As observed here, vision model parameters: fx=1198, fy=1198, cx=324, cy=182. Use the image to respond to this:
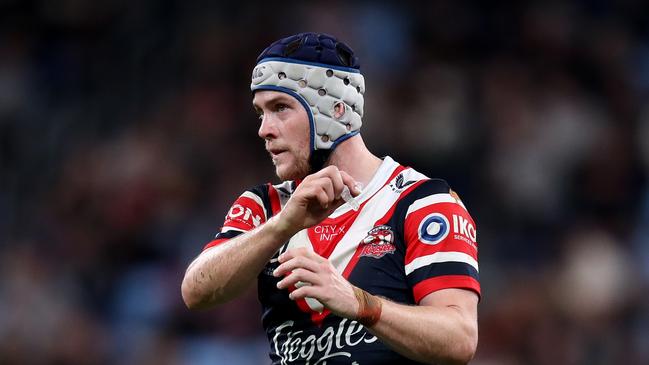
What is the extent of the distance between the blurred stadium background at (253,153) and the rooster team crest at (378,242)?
16.9ft

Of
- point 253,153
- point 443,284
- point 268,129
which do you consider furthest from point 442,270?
point 253,153

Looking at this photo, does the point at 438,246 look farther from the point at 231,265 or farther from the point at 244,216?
the point at 244,216

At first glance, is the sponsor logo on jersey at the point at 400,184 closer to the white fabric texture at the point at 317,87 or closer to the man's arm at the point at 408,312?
the white fabric texture at the point at 317,87

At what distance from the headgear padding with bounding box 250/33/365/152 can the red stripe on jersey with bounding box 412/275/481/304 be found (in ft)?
2.43

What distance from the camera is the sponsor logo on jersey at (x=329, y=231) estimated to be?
4797 mm

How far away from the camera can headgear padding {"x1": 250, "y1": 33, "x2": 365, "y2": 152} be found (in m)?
4.82

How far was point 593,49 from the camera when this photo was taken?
12391mm

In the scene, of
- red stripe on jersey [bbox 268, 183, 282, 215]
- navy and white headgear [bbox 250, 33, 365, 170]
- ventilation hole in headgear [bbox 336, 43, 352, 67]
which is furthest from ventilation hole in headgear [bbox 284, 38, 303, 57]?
red stripe on jersey [bbox 268, 183, 282, 215]

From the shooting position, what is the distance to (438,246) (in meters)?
4.53

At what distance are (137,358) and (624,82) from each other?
5.54 metres

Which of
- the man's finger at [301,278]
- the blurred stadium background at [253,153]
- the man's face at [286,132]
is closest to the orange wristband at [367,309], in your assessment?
the man's finger at [301,278]

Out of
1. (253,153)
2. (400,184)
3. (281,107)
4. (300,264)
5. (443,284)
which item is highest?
(253,153)

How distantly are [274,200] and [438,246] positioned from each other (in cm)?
86

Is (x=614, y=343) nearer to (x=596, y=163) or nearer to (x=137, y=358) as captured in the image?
(x=596, y=163)
